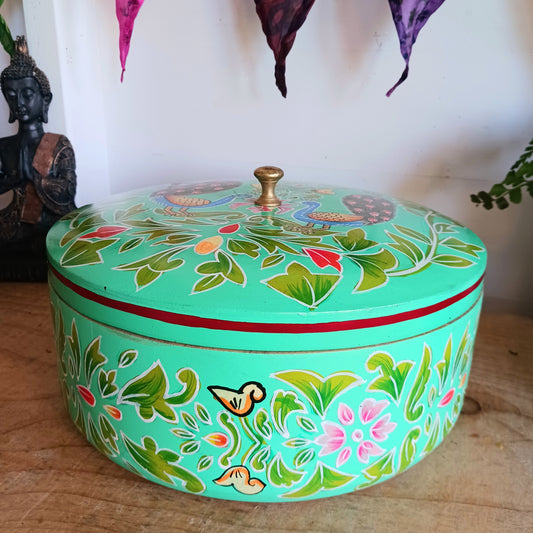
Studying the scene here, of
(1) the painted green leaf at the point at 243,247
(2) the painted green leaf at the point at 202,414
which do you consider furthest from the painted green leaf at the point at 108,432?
(1) the painted green leaf at the point at 243,247

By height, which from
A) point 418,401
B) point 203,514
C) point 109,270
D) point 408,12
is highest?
point 408,12

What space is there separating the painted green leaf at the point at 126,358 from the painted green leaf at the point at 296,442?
0.16m

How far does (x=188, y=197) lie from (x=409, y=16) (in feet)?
1.40

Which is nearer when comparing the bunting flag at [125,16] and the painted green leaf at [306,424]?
the painted green leaf at [306,424]

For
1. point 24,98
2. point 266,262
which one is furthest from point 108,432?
point 24,98

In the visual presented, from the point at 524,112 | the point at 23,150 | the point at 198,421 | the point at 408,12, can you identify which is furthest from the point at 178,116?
→ the point at 198,421

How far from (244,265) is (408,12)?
1.72 ft

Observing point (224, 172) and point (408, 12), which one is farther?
point (224, 172)

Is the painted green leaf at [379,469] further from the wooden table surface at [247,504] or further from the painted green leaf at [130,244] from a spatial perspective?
the painted green leaf at [130,244]

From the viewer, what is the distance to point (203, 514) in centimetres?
56

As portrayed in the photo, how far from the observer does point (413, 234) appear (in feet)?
2.08

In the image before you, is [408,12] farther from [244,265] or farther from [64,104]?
[64,104]

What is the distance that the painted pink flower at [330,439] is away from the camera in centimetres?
53

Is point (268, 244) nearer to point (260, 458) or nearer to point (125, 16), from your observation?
point (260, 458)
